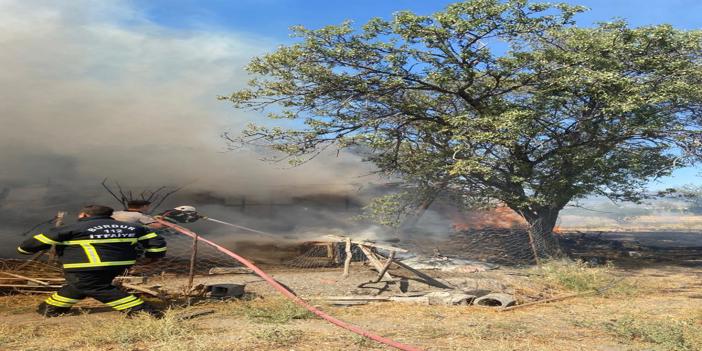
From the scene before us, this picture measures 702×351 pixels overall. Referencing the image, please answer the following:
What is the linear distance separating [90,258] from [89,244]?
0.56 ft

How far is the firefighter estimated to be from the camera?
19.6 ft

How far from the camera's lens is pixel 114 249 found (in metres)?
6.15

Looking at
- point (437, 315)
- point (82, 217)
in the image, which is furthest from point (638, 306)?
point (82, 217)

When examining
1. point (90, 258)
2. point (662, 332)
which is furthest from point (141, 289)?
point (662, 332)

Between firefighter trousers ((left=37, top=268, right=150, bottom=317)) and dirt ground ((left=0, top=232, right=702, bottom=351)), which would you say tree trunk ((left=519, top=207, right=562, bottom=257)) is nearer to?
dirt ground ((left=0, top=232, right=702, bottom=351))

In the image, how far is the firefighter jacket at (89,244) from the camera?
5980 mm

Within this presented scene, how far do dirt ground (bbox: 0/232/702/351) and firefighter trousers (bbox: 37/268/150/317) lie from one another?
7.8 inches

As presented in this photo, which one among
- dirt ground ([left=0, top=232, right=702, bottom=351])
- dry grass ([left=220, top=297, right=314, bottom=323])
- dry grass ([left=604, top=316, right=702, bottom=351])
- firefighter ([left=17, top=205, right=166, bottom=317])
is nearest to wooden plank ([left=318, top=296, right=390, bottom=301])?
dirt ground ([left=0, top=232, right=702, bottom=351])

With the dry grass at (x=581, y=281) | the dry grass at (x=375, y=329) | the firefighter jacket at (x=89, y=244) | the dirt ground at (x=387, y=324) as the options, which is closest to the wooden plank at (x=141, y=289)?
the dirt ground at (x=387, y=324)

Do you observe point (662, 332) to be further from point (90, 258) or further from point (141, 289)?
point (141, 289)

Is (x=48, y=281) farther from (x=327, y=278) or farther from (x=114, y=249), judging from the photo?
(x=327, y=278)

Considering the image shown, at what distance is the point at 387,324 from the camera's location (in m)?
6.49

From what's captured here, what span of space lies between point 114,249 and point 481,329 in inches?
185

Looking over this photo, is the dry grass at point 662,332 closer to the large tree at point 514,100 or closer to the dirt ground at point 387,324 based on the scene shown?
the dirt ground at point 387,324
